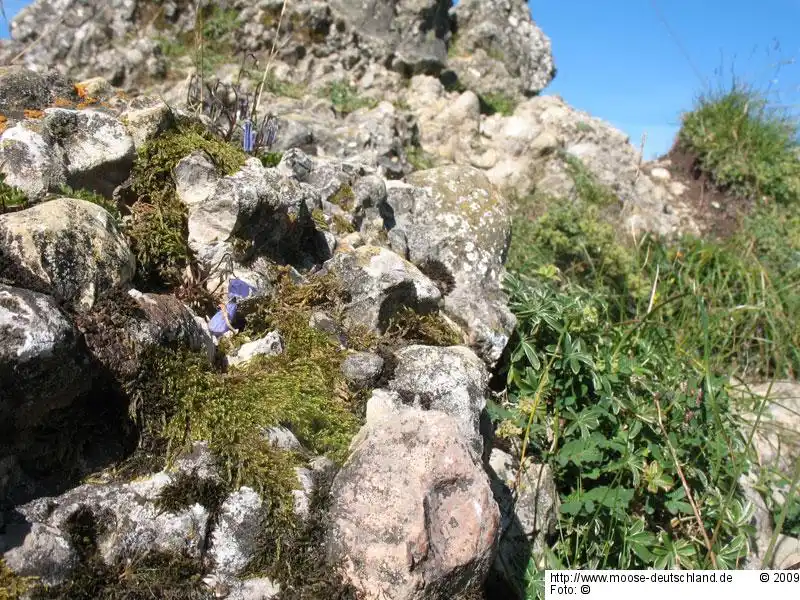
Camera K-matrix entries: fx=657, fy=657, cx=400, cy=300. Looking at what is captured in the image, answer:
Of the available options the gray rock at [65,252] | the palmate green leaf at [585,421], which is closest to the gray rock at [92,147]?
the gray rock at [65,252]

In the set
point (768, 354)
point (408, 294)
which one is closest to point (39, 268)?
point (408, 294)

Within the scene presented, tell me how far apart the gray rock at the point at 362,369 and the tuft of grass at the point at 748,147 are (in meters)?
8.66

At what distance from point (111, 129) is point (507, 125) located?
256 inches

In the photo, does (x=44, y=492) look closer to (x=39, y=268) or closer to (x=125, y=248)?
(x=39, y=268)

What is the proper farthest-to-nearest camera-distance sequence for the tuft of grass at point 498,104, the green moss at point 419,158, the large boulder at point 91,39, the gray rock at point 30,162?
the tuft of grass at point 498,104 < the large boulder at point 91,39 < the green moss at point 419,158 < the gray rock at point 30,162

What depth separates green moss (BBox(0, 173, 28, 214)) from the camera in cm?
254

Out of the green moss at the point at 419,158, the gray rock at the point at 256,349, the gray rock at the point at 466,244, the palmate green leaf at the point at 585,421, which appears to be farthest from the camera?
→ the green moss at the point at 419,158

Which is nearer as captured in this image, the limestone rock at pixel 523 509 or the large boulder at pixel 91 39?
the limestone rock at pixel 523 509

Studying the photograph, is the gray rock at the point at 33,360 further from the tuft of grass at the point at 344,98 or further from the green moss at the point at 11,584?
the tuft of grass at the point at 344,98

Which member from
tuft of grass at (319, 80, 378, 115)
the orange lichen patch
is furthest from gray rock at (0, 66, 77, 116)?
tuft of grass at (319, 80, 378, 115)

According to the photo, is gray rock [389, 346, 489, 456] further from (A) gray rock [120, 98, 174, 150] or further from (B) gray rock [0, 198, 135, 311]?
(A) gray rock [120, 98, 174, 150]

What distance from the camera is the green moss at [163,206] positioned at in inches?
117

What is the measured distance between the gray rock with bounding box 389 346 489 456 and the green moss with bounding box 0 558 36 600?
1.59m

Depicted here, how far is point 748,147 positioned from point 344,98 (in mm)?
6370
